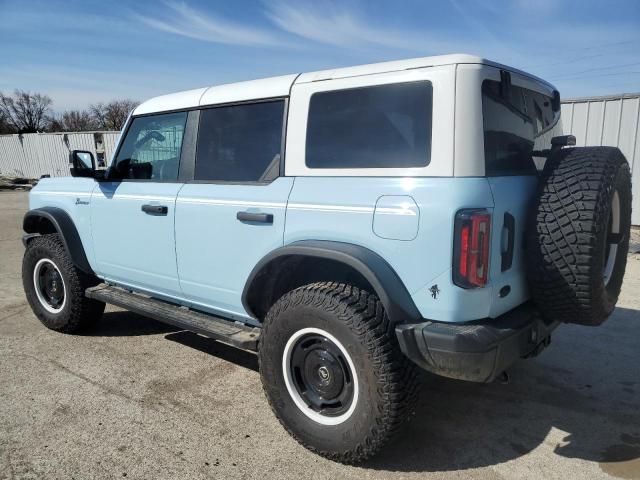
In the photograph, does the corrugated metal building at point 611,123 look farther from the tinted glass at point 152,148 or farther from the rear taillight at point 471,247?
the rear taillight at point 471,247

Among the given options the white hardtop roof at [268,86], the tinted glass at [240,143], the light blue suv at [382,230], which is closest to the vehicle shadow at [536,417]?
the light blue suv at [382,230]

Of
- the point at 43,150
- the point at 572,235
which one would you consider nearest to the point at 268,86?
the point at 572,235

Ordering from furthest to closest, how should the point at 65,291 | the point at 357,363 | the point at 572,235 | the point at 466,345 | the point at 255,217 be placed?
the point at 65,291 → the point at 255,217 → the point at 357,363 → the point at 572,235 → the point at 466,345

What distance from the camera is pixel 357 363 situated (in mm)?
2482

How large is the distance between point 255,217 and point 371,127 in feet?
2.89

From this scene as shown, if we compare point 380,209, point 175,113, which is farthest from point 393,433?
point 175,113

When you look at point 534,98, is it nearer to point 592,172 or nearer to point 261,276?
point 592,172

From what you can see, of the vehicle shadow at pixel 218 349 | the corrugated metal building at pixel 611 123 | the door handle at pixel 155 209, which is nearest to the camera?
the door handle at pixel 155 209

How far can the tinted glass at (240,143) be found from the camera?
3.04 metres

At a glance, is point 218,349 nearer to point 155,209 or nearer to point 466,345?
point 155,209

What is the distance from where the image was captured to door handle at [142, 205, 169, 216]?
11.5 feet

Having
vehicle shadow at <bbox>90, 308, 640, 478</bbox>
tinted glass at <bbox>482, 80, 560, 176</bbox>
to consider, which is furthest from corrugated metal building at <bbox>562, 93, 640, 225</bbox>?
tinted glass at <bbox>482, 80, 560, 176</bbox>

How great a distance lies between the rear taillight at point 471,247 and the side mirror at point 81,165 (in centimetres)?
323

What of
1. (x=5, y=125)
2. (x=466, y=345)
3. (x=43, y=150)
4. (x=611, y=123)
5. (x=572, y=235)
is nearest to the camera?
(x=466, y=345)
